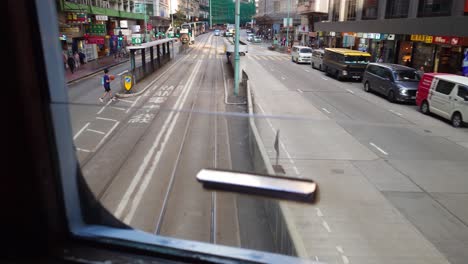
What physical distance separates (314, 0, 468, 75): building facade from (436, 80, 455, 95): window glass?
211 inches

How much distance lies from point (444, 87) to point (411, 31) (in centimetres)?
979

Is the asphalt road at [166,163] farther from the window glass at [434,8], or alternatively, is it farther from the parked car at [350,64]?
the window glass at [434,8]

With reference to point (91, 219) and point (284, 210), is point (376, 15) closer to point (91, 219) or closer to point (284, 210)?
point (284, 210)

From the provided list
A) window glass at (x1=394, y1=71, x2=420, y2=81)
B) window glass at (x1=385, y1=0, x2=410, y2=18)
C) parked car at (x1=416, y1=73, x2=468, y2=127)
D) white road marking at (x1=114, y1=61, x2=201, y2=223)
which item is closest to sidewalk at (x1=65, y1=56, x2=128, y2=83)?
white road marking at (x1=114, y1=61, x2=201, y2=223)

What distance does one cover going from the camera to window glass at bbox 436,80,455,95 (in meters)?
11.0

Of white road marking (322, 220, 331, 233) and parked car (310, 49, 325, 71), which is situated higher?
parked car (310, 49, 325, 71)

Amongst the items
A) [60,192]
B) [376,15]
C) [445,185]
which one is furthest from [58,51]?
[376,15]

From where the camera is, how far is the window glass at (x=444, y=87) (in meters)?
11.0

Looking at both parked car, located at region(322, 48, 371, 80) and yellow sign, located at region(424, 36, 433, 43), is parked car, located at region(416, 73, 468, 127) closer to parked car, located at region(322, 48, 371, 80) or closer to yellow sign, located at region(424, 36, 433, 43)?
parked car, located at region(322, 48, 371, 80)

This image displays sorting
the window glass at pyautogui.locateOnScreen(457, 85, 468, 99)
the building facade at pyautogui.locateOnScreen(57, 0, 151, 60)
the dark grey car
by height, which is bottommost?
Answer: the dark grey car

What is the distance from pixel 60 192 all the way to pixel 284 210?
252 centimetres

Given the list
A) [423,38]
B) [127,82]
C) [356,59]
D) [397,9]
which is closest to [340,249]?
[127,82]

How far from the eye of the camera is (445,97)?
11086 mm

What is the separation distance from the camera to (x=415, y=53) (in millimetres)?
20828
